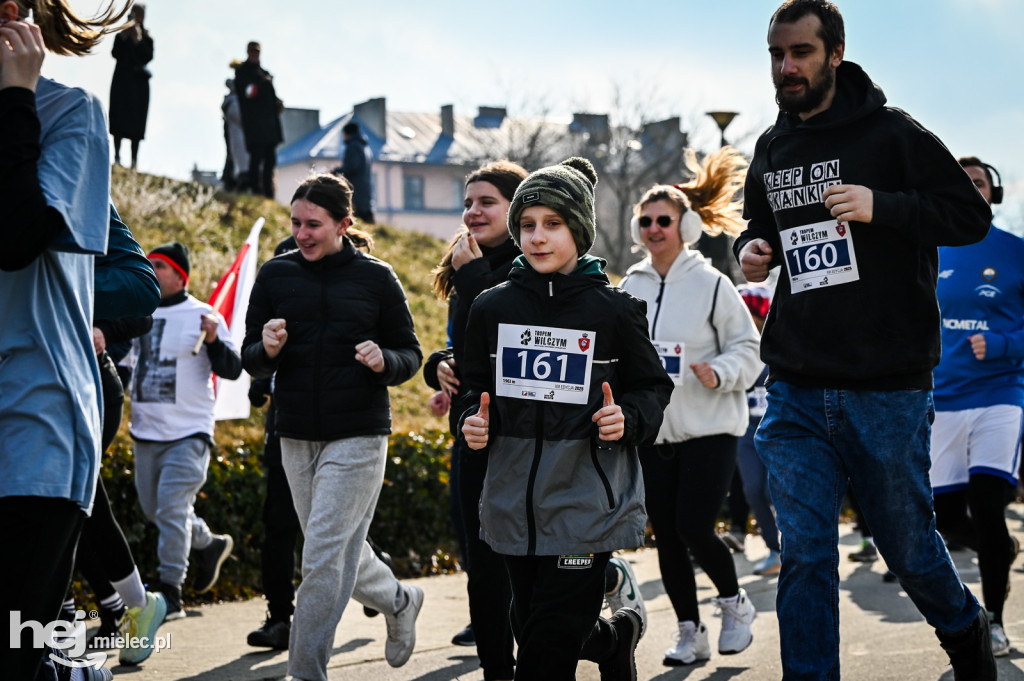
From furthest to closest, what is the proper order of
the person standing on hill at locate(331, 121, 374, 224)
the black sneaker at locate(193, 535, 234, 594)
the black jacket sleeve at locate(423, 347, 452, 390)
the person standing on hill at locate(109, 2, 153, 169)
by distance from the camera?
the person standing on hill at locate(331, 121, 374, 224), the person standing on hill at locate(109, 2, 153, 169), the black sneaker at locate(193, 535, 234, 594), the black jacket sleeve at locate(423, 347, 452, 390)

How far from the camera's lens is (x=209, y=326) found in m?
7.58

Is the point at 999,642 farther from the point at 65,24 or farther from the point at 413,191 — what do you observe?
the point at 413,191

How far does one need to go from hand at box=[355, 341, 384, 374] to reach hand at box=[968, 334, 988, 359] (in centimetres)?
300

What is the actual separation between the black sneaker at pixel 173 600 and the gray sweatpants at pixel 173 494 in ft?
0.11

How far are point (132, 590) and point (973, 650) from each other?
11.7 feet

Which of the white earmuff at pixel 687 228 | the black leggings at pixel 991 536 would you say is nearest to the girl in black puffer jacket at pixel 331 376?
the white earmuff at pixel 687 228

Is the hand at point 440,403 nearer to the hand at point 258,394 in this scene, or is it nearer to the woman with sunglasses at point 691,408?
the hand at point 258,394

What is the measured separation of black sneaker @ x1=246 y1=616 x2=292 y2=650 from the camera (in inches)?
253

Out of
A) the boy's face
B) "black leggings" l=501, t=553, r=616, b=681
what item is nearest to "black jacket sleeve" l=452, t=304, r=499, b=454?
the boy's face

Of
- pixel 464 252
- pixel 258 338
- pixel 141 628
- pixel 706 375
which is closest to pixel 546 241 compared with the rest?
pixel 464 252

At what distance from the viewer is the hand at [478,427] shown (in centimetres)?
421

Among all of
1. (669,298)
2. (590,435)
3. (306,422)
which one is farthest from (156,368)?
(590,435)

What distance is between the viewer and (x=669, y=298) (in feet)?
21.5

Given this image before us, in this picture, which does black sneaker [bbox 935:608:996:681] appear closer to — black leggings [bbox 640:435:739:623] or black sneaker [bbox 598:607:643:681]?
black sneaker [bbox 598:607:643:681]
